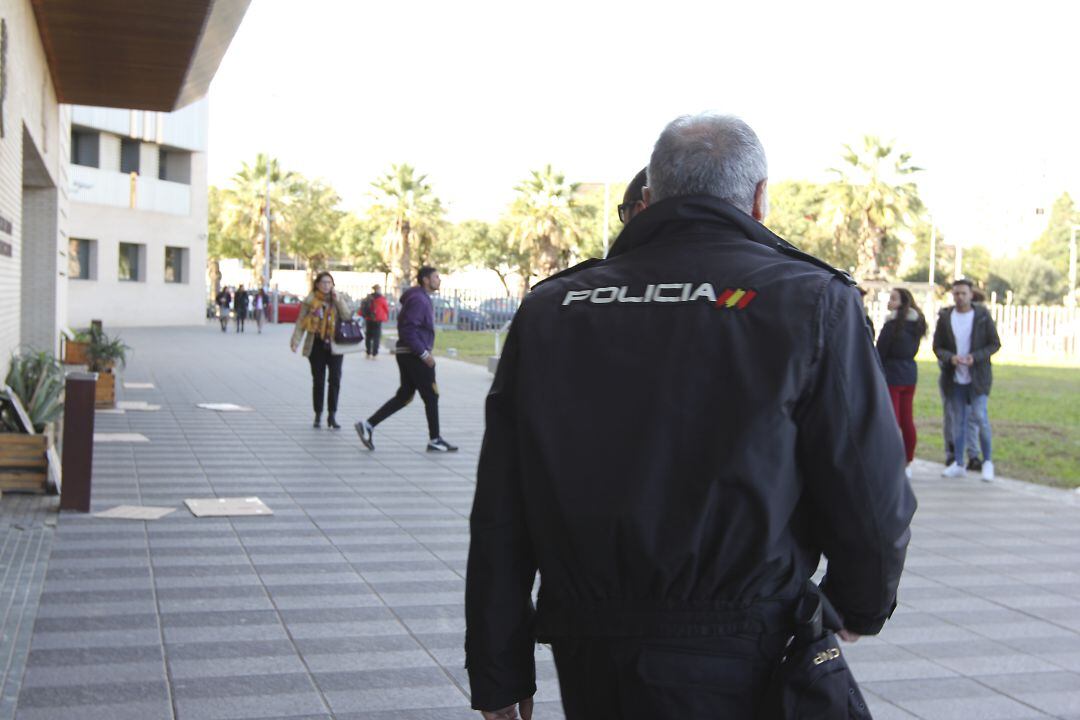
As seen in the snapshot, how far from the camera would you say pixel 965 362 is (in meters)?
11.4

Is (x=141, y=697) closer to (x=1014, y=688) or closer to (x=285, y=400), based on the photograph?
(x=1014, y=688)

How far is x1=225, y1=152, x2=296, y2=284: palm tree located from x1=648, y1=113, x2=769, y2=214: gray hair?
210ft

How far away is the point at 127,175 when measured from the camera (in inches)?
1732

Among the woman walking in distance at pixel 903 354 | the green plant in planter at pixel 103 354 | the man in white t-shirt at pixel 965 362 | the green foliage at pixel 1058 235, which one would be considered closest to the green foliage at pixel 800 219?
the green foliage at pixel 1058 235

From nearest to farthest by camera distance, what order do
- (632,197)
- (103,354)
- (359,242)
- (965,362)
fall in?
1. (632,197)
2. (965,362)
3. (103,354)
4. (359,242)

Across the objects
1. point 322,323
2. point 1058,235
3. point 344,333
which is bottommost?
point 344,333

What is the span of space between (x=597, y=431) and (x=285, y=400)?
15.9 meters

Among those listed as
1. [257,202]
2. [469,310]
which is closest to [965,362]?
[469,310]

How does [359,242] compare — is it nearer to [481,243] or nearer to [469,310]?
[481,243]

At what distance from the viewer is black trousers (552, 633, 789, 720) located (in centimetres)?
214

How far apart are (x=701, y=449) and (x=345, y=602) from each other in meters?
4.34

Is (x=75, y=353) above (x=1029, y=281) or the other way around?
the other way around

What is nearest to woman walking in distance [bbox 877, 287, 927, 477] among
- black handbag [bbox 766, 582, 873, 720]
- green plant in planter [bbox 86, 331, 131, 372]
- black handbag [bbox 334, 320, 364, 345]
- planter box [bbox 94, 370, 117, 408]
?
black handbag [bbox 334, 320, 364, 345]

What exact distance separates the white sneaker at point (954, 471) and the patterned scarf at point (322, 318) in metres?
6.62
